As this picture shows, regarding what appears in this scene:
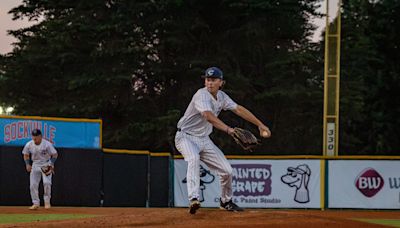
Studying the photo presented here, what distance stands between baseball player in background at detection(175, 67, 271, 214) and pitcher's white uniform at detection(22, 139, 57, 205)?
8.17 m

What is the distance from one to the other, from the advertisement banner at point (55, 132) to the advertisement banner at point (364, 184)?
20.4ft

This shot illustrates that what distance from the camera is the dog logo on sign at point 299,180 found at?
Result: 21.9 m

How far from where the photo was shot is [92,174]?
22.0 metres

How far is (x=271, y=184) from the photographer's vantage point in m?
22.1

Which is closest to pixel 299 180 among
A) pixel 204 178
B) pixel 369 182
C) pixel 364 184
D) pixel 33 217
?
pixel 364 184

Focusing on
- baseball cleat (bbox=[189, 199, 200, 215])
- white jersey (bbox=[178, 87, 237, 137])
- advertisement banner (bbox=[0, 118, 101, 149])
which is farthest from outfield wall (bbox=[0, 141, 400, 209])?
baseball cleat (bbox=[189, 199, 200, 215])

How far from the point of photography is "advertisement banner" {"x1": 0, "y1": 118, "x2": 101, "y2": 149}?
2123cm

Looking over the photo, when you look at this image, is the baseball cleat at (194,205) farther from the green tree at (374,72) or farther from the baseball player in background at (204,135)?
the green tree at (374,72)

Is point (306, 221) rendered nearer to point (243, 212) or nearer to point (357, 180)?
point (243, 212)

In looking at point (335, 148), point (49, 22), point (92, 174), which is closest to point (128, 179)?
point (92, 174)

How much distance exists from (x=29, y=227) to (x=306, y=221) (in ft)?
11.1

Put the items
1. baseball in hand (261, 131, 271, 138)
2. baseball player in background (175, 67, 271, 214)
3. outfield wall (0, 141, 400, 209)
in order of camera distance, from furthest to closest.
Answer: outfield wall (0, 141, 400, 209) < baseball player in background (175, 67, 271, 214) < baseball in hand (261, 131, 271, 138)

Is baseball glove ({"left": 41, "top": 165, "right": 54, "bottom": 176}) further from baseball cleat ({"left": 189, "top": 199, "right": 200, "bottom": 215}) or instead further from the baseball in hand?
the baseball in hand

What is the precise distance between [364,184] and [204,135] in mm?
11573
